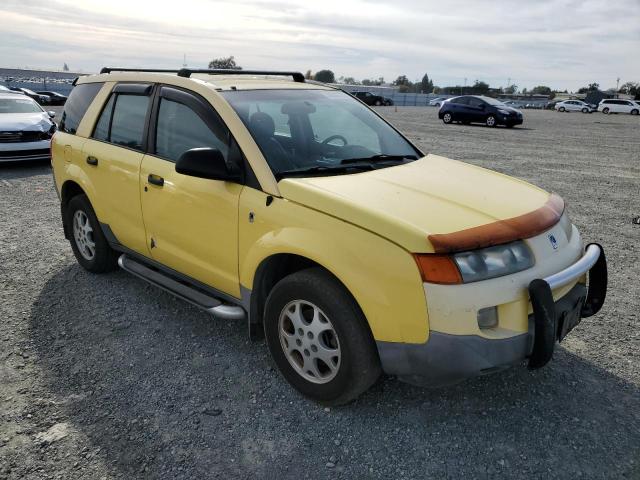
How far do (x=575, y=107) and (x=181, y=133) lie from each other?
53.0 m

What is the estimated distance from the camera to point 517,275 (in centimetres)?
260

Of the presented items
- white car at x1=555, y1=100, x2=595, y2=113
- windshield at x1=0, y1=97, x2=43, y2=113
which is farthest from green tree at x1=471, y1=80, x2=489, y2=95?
windshield at x1=0, y1=97, x2=43, y2=113

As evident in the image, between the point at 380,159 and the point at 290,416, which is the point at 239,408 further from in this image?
the point at 380,159

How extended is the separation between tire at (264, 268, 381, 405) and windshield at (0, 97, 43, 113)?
10833mm

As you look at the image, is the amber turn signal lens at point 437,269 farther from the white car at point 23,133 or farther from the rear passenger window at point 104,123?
the white car at point 23,133

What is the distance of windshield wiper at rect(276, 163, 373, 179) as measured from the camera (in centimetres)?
315

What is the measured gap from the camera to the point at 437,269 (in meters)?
2.47

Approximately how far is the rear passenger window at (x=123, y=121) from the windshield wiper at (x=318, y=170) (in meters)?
1.49

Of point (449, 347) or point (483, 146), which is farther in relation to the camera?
point (483, 146)

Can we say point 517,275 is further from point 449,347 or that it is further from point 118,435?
point 118,435

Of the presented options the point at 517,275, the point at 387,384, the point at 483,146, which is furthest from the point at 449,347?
the point at 483,146

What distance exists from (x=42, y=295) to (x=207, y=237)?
2.01m

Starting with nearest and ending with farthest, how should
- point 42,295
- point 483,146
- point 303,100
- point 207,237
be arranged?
point 207,237, point 303,100, point 42,295, point 483,146

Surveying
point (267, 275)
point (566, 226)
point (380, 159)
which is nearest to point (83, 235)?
point (267, 275)
